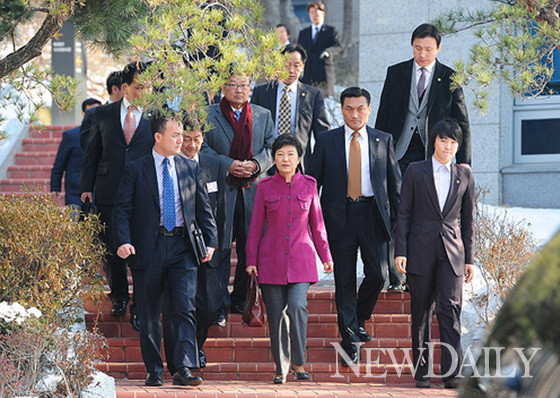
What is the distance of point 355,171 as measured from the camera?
7691mm

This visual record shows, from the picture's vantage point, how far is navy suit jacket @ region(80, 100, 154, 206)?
801 centimetres

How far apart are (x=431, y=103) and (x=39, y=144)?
A: 7797mm

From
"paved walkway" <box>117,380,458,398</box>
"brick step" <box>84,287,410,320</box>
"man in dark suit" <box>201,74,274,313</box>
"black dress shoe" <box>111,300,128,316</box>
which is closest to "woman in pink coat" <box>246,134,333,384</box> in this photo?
"paved walkway" <box>117,380,458,398</box>

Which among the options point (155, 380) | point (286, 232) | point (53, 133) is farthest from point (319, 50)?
point (155, 380)

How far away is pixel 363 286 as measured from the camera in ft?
25.5

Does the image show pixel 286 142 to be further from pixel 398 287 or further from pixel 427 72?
pixel 398 287

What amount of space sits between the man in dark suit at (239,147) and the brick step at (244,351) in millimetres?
473

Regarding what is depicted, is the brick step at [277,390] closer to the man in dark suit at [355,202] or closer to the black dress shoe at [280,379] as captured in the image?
the black dress shoe at [280,379]

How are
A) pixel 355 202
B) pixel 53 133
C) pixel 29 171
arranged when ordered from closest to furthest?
pixel 355 202 < pixel 29 171 < pixel 53 133

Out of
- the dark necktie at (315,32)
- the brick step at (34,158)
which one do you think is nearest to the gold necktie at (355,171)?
the dark necktie at (315,32)

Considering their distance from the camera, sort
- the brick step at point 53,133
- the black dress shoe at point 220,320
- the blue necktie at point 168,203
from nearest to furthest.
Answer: the blue necktie at point 168,203 → the black dress shoe at point 220,320 → the brick step at point 53,133

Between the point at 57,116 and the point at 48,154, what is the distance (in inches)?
107

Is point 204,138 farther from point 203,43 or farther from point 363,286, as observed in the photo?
point 203,43

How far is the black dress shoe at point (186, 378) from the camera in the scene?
6.79 m
